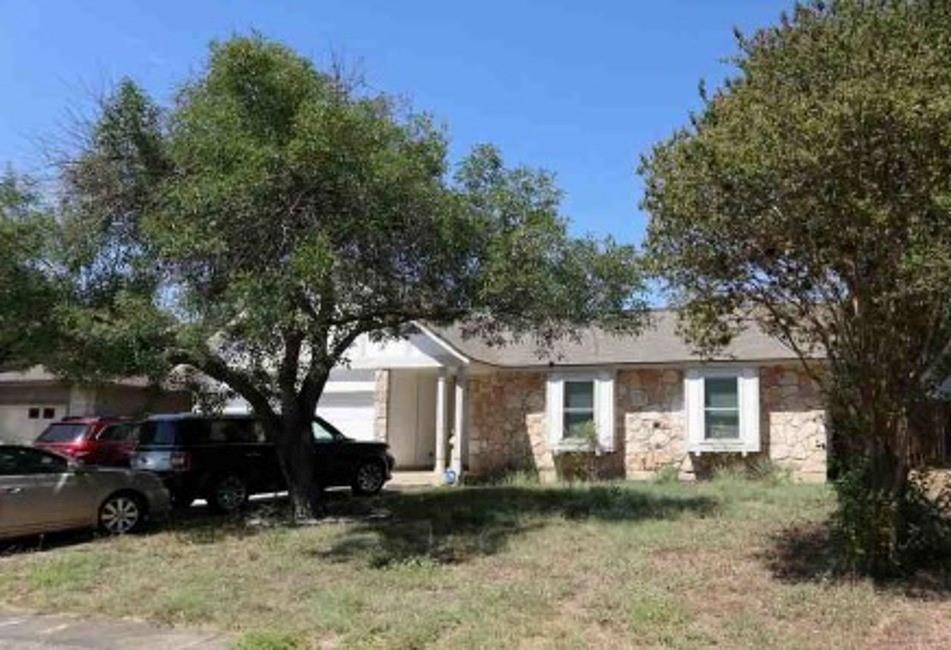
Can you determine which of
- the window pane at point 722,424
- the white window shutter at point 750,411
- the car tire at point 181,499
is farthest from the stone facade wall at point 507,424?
the car tire at point 181,499

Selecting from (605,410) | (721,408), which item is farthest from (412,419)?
(721,408)

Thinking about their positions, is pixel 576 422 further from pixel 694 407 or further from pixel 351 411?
pixel 351 411

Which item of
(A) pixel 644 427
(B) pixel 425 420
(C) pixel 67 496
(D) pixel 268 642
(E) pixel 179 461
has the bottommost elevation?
(D) pixel 268 642

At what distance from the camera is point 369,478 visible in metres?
20.2

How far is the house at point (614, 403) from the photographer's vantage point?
21.4m

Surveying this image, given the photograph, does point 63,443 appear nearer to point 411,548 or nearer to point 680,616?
point 411,548

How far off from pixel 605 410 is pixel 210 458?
8870 mm

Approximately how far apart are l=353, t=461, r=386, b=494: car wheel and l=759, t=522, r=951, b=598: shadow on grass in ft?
31.6

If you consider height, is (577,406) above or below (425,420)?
above

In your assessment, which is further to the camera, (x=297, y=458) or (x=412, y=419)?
(x=412, y=419)

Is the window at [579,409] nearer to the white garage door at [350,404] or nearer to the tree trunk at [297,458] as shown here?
the white garage door at [350,404]

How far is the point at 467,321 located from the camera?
15273 mm

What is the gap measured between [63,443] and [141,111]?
9792 millimetres

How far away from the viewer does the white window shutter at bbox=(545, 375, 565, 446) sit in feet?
75.8
